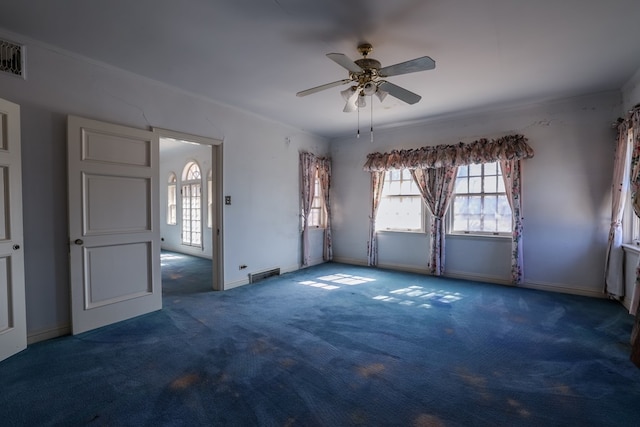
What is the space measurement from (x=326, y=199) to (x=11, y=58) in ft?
15.8

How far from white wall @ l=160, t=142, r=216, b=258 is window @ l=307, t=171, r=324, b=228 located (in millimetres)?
2260

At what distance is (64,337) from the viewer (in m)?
2.87

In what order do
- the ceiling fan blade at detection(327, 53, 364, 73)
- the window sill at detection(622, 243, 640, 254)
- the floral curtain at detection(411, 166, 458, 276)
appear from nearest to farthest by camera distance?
the ceiling fan blade at detection(327, 53, 364, 73) → the window sill at detection(622, 243, 640, 254) → the floral curtain at detection(411, 166, 458, 276)

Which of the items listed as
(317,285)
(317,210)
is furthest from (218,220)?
(317,210)

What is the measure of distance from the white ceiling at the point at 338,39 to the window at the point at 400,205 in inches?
81.7

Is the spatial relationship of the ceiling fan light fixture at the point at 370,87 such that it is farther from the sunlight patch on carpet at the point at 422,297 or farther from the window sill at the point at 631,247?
the window sill at the point at 631,247

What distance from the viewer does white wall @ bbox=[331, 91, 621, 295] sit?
4.04 meters

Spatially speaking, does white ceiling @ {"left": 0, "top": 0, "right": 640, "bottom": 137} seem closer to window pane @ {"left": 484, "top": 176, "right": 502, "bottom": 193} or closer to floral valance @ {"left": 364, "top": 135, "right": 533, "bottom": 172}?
floral valance @ {"left": 364, "top": 135, "right": 533, "bottom": 172}

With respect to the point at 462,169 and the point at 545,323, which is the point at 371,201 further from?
the point at 545,323

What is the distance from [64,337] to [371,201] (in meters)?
4.86

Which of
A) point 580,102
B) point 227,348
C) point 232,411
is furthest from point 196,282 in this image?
point 580,102

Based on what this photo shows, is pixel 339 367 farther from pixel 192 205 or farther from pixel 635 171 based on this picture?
pixel 192 205

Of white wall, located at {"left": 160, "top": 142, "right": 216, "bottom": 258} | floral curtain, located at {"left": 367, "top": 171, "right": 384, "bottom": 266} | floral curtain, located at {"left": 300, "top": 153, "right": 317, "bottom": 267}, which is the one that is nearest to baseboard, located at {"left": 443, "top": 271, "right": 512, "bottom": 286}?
floral curtain, located at {"left": 367, "top": 171, "right": 384, "bottom": 266}

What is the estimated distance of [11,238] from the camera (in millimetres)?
2506
